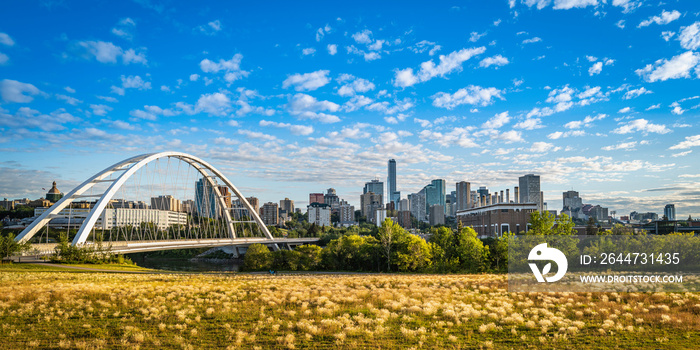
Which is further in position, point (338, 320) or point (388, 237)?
point (388, 237)

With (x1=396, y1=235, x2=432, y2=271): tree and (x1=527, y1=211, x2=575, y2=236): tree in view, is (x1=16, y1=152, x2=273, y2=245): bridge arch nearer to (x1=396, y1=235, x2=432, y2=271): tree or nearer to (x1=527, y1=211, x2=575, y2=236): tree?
(x1=396, y1=235, x2=432, y2=271): tree

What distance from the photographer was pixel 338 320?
611 inches

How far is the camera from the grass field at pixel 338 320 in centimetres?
1302

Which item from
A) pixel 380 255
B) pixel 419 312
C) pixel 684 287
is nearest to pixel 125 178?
pixel 380 255

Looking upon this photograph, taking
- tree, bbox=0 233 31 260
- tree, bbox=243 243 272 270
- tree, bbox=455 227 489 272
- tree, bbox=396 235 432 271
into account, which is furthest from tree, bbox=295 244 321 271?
tree, bbox=0 233 31 260

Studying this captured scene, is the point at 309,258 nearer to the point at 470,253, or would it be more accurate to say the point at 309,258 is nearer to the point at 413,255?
the point at 413,255

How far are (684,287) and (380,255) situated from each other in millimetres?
33502

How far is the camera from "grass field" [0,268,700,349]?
42.7 feet

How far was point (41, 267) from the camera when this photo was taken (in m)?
37.7

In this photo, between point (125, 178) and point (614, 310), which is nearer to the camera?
point (614, 310)

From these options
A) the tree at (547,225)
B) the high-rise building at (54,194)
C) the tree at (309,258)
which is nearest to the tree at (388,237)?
the tree at (309,258)

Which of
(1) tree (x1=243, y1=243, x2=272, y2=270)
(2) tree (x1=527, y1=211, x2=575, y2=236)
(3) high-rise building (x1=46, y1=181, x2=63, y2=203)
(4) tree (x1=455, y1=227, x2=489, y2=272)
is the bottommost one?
(1) tree (x1=243, y1=243, x2=272, y2=270)

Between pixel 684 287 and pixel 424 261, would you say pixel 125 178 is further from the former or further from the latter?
pixel 684 287

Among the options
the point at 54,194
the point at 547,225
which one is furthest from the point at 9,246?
the point at 54,194
